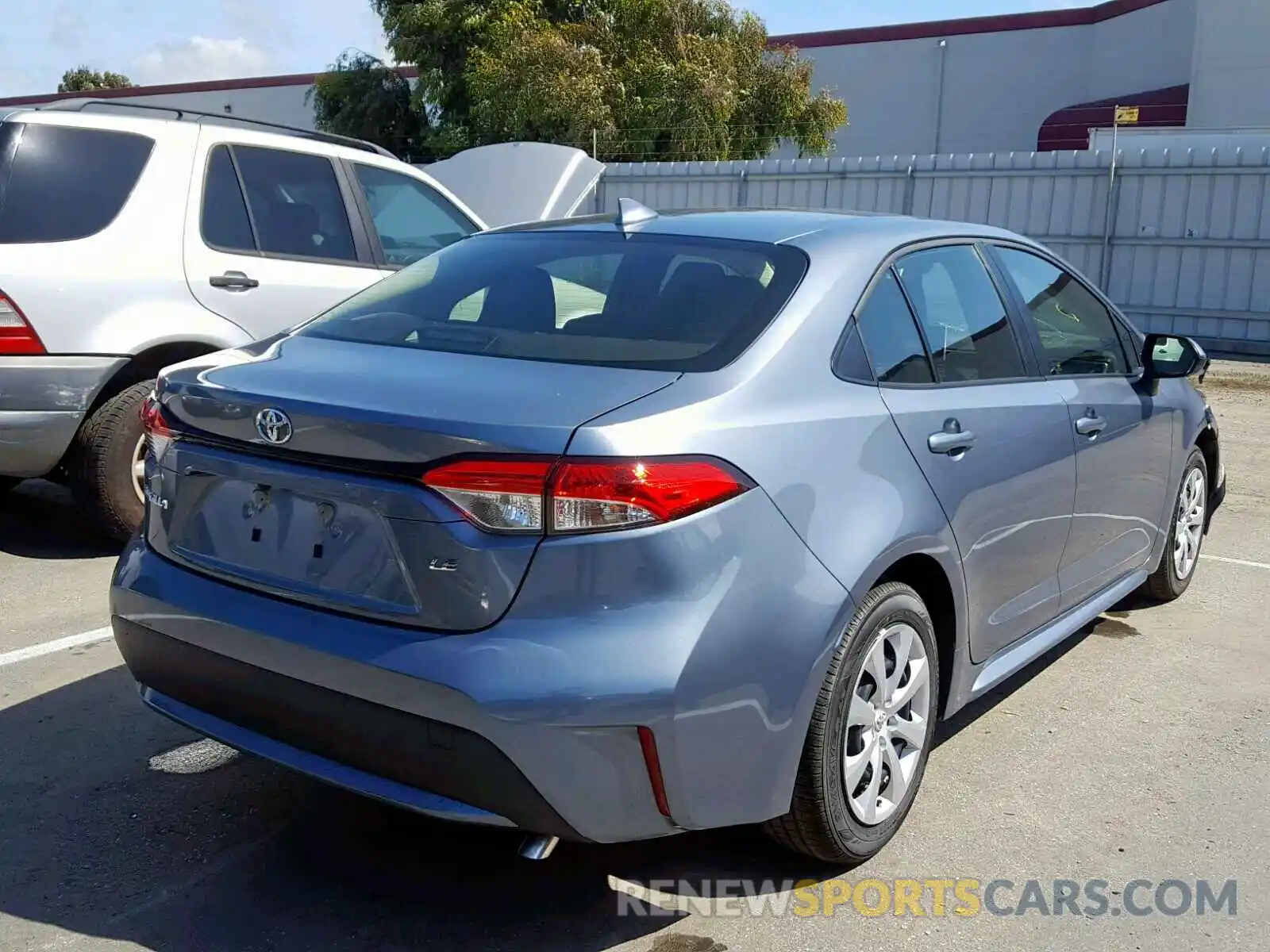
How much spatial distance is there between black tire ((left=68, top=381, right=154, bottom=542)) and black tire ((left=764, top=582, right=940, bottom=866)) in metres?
3.46

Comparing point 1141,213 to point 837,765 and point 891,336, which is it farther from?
point 837,765

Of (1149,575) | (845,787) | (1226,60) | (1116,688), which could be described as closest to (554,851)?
(845,787)

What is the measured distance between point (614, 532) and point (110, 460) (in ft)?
11.8

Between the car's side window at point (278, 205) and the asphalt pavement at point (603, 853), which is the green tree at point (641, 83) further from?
the asphalt pavement at point (603, 853)

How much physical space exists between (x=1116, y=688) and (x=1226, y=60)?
79.7 feet

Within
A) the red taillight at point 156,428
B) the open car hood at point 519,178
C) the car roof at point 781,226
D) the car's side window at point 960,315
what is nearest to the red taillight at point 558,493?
the red taillight at point 156,428

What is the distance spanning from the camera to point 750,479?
2.65 m

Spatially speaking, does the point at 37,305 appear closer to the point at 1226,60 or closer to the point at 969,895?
the point at 969,895

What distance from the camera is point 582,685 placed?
2420 mm

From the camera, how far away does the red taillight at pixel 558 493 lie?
8.10 feet

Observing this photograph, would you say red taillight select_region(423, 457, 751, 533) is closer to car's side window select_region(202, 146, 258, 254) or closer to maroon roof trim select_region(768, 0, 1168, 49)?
car's side window select_region(202, 146, 258, 254)

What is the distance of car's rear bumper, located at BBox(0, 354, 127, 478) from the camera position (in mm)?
4996

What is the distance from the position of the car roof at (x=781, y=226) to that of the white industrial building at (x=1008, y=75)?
82.3 feet

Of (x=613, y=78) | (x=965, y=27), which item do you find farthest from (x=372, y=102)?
(x=965, y=27)
